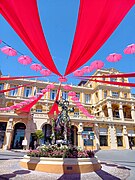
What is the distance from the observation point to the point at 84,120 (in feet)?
81.8

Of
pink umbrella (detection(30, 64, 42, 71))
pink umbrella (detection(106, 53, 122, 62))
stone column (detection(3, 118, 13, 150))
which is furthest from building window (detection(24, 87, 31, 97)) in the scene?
pink umbrella (detection(106, 53, 122, 62))

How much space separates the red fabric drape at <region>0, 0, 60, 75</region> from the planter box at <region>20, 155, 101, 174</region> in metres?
5.22

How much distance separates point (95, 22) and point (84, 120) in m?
22.0

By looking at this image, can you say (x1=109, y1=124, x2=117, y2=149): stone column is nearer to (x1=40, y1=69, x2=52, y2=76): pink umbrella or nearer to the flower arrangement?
the flower arrangement

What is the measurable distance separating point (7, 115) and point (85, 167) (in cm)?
1857

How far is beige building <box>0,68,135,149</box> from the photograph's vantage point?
2239cm

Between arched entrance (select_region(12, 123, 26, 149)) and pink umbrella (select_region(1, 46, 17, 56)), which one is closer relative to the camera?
pink umbrella (select_region(1, 46, 17, 56))

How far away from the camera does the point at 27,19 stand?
414 cm

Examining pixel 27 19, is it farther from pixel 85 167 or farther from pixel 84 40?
pixel 85 167

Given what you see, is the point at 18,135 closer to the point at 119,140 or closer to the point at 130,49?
the point at 119,140

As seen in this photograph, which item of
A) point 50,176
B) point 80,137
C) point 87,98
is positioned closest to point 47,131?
point 80,137

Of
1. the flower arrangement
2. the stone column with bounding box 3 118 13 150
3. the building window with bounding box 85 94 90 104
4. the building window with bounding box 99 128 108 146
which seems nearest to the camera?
the flower arrangement

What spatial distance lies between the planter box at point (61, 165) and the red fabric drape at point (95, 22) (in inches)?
201

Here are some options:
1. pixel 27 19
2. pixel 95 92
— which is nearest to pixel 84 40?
pixel 27 19
